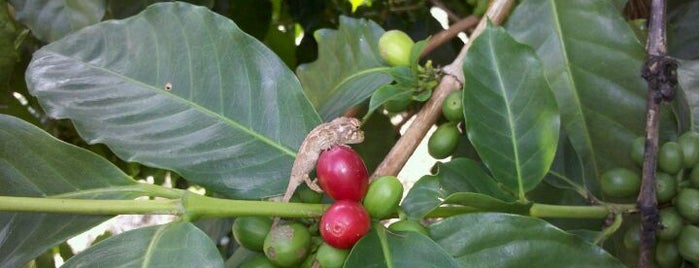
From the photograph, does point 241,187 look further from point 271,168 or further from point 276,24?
point 276,24

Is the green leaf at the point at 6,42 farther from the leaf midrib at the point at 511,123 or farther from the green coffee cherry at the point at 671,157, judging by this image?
the green coffee cherry at the point at 671,157

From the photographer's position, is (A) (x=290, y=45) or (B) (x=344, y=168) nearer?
(B) (x=344, y=168)

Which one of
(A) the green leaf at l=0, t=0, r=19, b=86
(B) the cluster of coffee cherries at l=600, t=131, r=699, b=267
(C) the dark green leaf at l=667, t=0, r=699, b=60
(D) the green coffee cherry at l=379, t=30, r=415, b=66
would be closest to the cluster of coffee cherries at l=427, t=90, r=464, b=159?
(D) the green coffee cherry at l=379, t=30, r=415, b=66

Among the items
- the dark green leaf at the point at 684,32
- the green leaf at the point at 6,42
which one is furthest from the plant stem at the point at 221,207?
the dark green leaf at the point at 684,32

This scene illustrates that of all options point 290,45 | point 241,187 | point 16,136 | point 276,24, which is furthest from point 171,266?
point 276,24

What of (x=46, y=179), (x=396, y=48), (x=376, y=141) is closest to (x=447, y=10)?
(x=376, y=141)

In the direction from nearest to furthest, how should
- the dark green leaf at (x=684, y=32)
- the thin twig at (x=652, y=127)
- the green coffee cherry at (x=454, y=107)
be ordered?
the thin twig at (x=652, y=127), the green coffee cherry at (x=454, y=107), the dark green leaf at (x=684, y=32)
